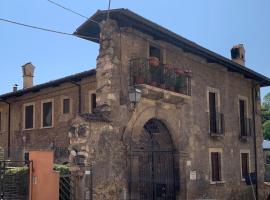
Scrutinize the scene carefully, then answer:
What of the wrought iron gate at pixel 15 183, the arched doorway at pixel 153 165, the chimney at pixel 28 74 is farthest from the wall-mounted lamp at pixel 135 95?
the chimney at pixel 28 74

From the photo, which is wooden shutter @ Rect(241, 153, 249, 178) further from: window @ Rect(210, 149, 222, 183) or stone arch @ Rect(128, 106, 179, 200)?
stone arch @ Rect(128, 106, 179, 200)

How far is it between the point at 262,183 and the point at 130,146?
427 inches

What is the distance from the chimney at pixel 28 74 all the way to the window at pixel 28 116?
3.90 meters

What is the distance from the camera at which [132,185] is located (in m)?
12.1

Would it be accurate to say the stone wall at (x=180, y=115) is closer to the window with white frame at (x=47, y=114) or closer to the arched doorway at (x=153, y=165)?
the arched doorway at (x=153, y=165)

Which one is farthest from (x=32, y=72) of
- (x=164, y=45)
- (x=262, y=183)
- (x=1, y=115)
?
(x=262, y=183)

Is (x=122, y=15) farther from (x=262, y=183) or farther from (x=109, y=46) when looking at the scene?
(x=262, y=183)

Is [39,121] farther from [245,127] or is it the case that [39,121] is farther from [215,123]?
[245,127]

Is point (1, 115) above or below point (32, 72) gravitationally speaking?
below

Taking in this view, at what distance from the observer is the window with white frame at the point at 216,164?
16.7 meters

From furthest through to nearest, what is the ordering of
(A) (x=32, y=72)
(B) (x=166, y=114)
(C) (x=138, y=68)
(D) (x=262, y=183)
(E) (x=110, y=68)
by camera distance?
(A) (x=32, y=72) → (D) (x=262, y=183) → (B) (x=166, y=114) → (C) (x=138, y=68) → (E) (x=110, y=68)

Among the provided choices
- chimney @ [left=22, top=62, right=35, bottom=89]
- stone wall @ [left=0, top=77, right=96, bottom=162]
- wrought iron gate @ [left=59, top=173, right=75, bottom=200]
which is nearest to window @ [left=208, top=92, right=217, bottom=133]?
stone wall @ [left=0, top=77, right=96, bottom=162]

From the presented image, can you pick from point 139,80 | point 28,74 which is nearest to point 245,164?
point 139,80

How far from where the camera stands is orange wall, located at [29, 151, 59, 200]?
1028cm
